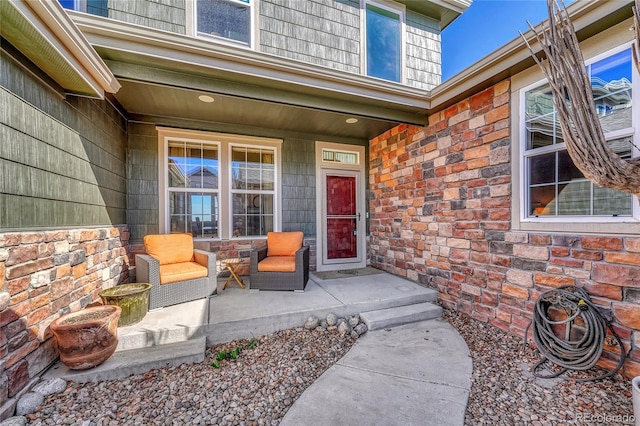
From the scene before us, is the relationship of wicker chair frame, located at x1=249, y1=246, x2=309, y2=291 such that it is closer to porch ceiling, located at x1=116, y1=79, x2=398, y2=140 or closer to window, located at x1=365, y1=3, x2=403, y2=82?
porch ceiling, located at x1=116, y1=79, x2=398, y2=140

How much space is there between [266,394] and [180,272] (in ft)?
6.46

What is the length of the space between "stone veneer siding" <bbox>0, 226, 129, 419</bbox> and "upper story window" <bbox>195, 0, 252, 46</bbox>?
134 inches

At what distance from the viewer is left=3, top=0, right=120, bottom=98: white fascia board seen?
5.67 ft

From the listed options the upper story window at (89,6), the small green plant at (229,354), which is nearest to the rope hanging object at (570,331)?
the small green plant at (229,354)

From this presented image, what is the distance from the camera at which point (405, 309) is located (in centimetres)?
343

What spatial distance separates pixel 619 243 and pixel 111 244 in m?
5.34

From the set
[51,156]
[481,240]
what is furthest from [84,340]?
[481,240]

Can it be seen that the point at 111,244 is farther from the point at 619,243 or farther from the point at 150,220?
the point at 619,243

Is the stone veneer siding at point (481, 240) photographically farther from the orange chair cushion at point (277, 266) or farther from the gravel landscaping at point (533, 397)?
the orange chair cushion at point (277, 266)

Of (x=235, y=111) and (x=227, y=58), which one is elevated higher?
(x=227, y=58)

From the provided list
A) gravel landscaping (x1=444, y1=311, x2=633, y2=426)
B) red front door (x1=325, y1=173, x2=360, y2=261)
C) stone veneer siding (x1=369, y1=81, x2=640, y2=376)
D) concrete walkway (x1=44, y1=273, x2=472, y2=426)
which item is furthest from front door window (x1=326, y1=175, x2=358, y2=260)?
gravel landscaping (x1=444, y1=311, x2=633, y2=426)

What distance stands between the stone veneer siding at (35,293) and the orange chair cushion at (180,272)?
26.9 inches

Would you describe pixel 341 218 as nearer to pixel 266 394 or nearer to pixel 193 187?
pixel 193 187

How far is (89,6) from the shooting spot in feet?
11.7
